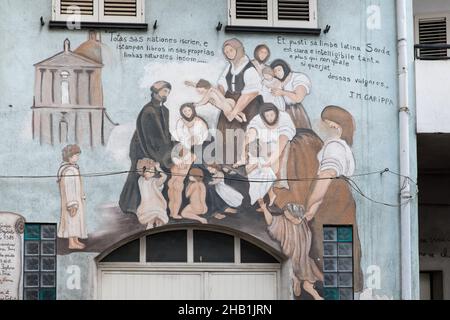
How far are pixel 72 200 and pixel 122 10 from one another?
272 cm

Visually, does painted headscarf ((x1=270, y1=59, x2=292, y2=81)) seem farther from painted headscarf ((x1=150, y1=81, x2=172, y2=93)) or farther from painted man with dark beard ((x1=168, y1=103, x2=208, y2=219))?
painted headscarf ((x1=150, y1=81, x2=172, y2=93))

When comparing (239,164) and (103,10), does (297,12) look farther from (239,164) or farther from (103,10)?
(103,10)

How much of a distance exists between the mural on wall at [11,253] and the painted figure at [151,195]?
1.62m

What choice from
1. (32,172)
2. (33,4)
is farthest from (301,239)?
(33,4)

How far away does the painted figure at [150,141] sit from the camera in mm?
17422

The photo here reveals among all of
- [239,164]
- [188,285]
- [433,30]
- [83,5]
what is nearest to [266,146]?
[239,164]

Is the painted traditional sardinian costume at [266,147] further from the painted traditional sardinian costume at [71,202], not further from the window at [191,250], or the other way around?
the painted traditional sardinian costume at [71,202]

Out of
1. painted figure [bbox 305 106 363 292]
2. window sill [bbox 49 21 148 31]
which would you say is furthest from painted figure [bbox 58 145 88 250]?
painted figure [bbox 305 106 363 292]

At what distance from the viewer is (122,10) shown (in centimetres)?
1786

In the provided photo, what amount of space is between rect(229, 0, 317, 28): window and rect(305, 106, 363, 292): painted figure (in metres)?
1.30

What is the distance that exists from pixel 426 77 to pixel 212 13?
3126 mm

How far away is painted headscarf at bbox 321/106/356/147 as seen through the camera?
706 inches

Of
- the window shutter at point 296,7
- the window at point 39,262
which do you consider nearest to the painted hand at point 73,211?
the window at point 39,262

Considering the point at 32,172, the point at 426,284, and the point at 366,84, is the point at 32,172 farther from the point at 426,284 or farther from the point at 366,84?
the point at 426,284
